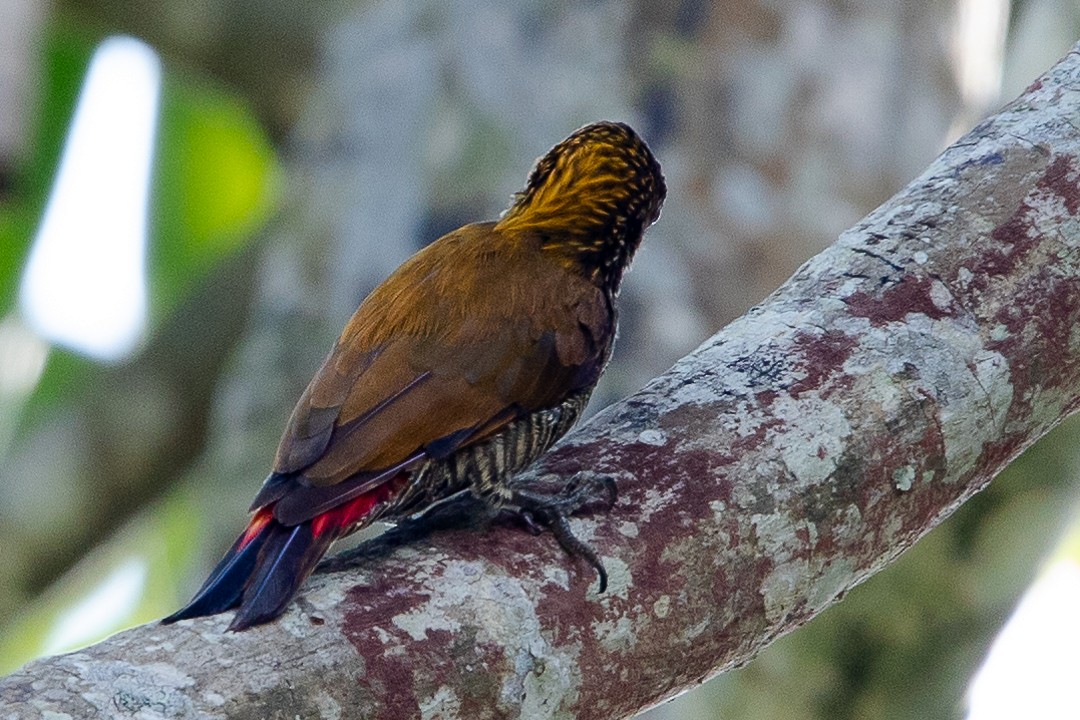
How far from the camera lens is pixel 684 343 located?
450 cm

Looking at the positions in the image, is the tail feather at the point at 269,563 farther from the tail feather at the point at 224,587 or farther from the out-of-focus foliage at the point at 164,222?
the out-of-focus foliage at the point at 164,222

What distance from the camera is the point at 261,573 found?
219 centimetres

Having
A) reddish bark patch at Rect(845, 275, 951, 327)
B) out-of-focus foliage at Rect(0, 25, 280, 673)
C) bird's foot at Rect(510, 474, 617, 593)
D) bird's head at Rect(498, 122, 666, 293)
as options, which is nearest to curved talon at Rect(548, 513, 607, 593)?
bird's foot at Rect(510, 474, 617, 593)

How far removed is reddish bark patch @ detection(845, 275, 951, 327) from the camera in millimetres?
2547

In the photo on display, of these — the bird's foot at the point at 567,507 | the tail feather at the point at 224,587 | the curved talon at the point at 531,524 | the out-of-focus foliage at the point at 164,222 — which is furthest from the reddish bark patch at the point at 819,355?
the out-of-focus foliage at the point at 164,222

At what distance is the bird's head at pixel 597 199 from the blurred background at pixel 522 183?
106cm

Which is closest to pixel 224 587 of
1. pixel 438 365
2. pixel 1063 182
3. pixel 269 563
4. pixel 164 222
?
pixel 269 563

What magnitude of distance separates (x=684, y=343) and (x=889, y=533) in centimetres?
211

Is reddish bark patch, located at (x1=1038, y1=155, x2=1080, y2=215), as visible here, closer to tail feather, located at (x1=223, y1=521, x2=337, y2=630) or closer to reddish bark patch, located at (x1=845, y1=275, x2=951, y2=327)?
reddish bark patch, located at (x1=845, y1=275, x2=951, y2=327)

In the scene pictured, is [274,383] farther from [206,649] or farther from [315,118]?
[206,649]

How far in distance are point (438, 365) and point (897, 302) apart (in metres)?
0.86

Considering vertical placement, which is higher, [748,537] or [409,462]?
[409,462]

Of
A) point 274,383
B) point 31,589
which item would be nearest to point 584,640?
point 274,383

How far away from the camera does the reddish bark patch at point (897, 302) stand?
2.55 meters
